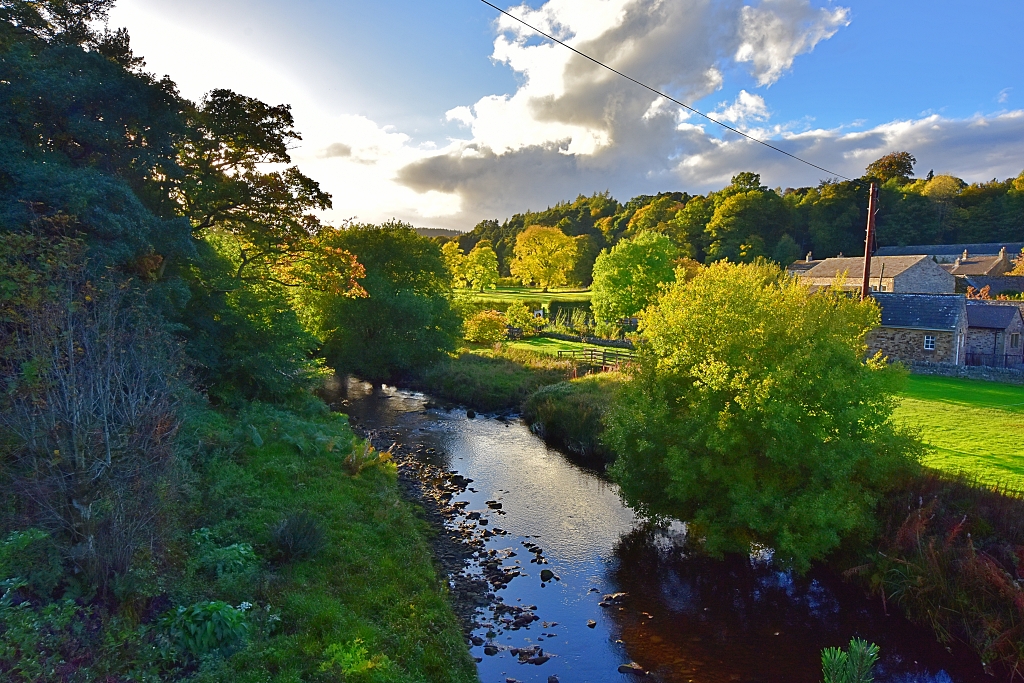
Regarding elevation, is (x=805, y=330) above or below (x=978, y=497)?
above

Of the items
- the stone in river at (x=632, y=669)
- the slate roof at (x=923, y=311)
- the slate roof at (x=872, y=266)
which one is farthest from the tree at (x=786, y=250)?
the stone in river at (x=632, y=669)

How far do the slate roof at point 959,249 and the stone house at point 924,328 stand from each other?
40.0m

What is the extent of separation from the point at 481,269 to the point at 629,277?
39041 millimetres

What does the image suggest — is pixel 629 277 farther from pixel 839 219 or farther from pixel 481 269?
pixel 839 219

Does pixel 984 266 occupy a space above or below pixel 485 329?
above

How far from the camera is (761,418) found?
12297 millimetres

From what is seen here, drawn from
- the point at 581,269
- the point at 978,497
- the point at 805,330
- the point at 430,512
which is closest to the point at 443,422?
the point at 430,512

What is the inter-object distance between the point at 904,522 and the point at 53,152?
69.5 feet

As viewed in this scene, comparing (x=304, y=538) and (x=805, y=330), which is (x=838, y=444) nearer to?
(x=805, y=330)

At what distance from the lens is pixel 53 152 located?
1377 centimetres

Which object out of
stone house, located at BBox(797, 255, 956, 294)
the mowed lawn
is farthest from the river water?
stone house, located at BBox(797, 255, 956, 294)

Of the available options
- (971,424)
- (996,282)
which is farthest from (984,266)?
(971,424)

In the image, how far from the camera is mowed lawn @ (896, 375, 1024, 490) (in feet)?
48.2

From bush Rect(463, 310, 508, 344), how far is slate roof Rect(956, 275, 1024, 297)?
149 ft
